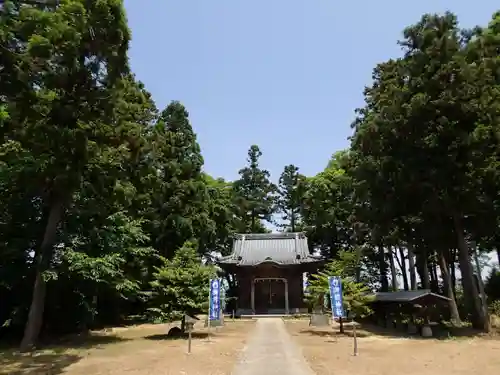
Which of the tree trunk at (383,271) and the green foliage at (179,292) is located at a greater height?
the tree trunk at (383,271)

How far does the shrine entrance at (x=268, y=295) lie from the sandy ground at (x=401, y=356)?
53.2 feet

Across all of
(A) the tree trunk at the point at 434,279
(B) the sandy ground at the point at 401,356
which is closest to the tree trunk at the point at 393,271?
(A) the tree trunk at the point at 434,279

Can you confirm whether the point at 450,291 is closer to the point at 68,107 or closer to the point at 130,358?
the point at 130,358

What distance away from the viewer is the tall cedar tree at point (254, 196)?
4819cm

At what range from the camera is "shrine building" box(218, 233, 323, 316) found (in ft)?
102

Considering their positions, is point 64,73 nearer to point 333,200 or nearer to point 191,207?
point 191,207

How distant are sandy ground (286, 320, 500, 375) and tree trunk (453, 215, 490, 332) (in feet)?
6.57

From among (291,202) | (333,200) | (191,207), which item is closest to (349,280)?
(191,207)

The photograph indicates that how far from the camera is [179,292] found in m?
16.2

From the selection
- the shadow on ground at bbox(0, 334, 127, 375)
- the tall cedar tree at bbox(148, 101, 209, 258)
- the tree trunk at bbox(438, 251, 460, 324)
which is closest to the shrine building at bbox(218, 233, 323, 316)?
the tall cedar tree at bbox(148, 101, 209, 258)

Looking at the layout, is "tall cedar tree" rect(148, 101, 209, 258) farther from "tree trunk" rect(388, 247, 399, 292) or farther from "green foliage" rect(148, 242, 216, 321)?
"tree trunk" rect(388, 247, 399, 292)

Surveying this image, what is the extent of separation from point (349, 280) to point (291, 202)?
31.4m

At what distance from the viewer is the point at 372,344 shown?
14.4 metres

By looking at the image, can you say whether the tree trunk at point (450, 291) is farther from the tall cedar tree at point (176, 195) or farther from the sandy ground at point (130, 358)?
the tall cedar tree at point (176, 195)
